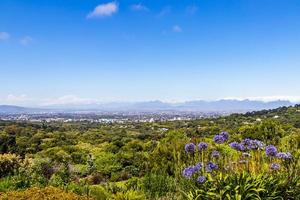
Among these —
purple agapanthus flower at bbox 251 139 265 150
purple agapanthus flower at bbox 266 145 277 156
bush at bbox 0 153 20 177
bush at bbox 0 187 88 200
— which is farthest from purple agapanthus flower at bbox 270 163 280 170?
bush at bbox 0 153 20 177

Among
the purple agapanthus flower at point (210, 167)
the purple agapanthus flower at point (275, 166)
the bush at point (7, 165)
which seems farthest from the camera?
the bush at point (7, 165)

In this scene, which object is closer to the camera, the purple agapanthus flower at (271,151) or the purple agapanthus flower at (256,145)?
the purple agapanthus flower at (271,151)

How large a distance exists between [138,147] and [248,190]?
25216 millimetres

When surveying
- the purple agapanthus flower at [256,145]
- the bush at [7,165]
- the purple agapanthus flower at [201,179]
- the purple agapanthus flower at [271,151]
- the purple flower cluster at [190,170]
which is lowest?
the bush at [7,165]

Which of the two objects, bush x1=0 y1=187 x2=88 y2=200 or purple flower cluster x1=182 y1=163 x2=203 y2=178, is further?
bush x1=0 y1=187 x2=88 y2=200

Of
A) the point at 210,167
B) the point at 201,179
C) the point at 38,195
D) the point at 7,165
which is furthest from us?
the point at 7,165

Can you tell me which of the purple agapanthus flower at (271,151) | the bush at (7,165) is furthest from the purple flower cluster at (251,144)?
the bush at (7,165)

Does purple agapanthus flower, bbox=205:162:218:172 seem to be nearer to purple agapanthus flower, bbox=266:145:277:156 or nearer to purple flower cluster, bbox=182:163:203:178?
purple flower cluster, bbox=182:163:203:178

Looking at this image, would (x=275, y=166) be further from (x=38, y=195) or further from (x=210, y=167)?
(x=38, y=195)

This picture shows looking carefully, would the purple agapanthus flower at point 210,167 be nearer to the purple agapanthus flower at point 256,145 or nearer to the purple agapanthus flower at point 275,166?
the purple agapanthus flower at point 256,145

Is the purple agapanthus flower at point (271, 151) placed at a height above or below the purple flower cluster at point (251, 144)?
below

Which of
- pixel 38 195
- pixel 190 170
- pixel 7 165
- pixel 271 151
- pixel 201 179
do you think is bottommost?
pixel 7 165

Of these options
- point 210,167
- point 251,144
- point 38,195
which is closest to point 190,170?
point 210,167

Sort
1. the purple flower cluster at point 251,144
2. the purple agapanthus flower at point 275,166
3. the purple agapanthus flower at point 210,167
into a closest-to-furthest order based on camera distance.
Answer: the purple agapanthus flower at point 210,167 → the purple agapanthus flower at point 275,166 → the purple flower cluster at point 251,144
